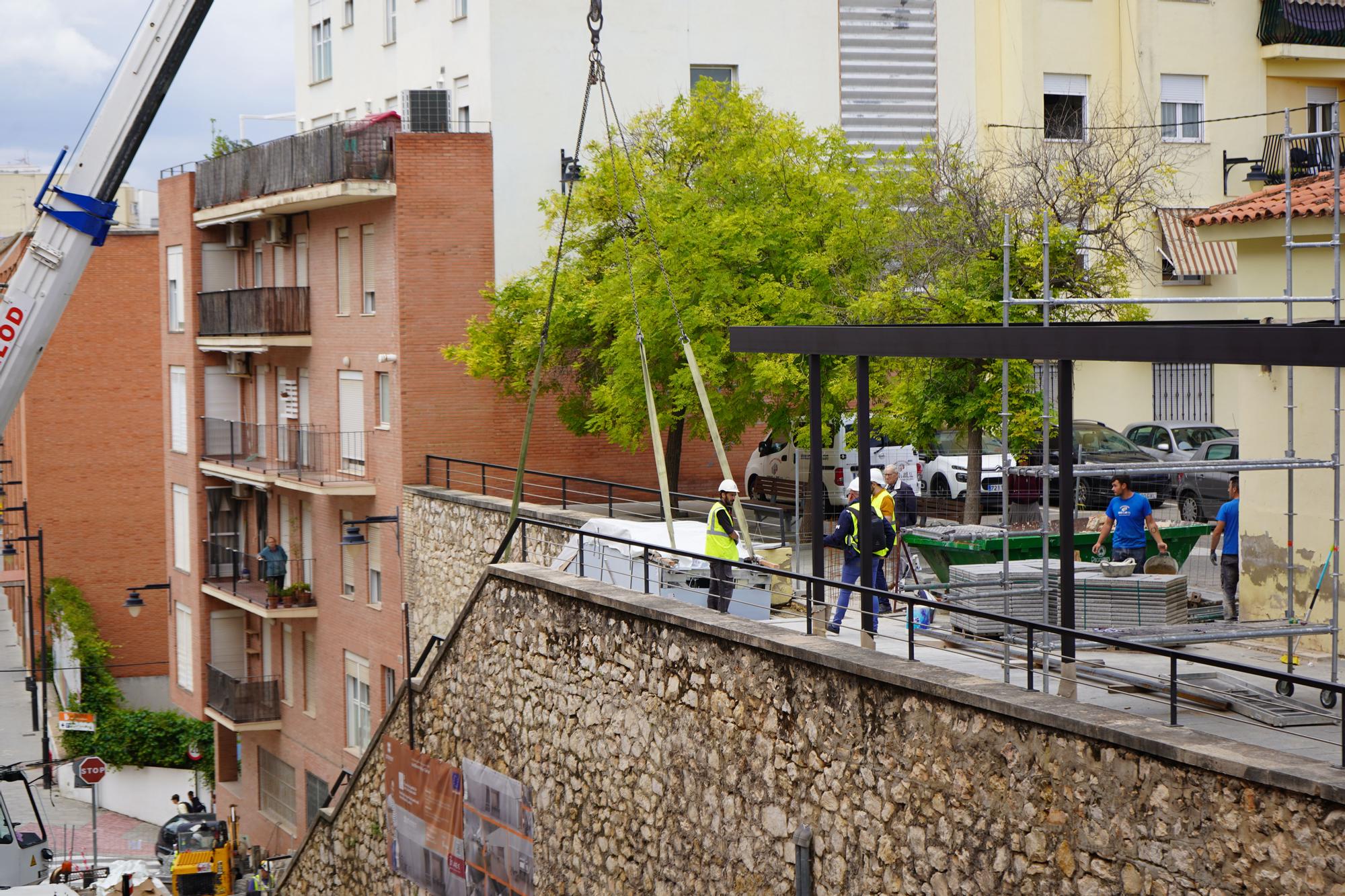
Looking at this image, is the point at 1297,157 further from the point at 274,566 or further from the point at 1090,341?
the point at 1090,341

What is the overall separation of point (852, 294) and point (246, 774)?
2060 cm

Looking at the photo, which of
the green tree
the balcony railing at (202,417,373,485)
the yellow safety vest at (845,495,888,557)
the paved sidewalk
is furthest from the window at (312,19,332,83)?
the yellow safety vest at (845,495,888,557)

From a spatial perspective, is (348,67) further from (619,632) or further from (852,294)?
(619,632)

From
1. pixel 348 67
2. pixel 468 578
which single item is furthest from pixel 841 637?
pixel 348 67

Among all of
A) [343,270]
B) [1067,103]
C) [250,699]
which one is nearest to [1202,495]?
[1067,103]

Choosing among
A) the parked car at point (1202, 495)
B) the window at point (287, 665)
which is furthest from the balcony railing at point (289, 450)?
the parked car at point (1202, 495)

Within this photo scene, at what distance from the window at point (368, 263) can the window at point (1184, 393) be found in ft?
57.7

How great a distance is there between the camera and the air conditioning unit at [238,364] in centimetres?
3441

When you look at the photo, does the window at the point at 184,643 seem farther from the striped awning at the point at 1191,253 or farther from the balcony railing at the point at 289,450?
the striped awning at the point at 1191,253

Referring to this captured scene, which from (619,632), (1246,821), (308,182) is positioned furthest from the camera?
(308,182)

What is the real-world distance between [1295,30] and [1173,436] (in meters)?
11.2

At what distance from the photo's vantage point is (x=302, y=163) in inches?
1135

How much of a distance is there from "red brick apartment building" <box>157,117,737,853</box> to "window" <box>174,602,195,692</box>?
0.08 metres

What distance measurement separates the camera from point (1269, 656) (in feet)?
44.8
